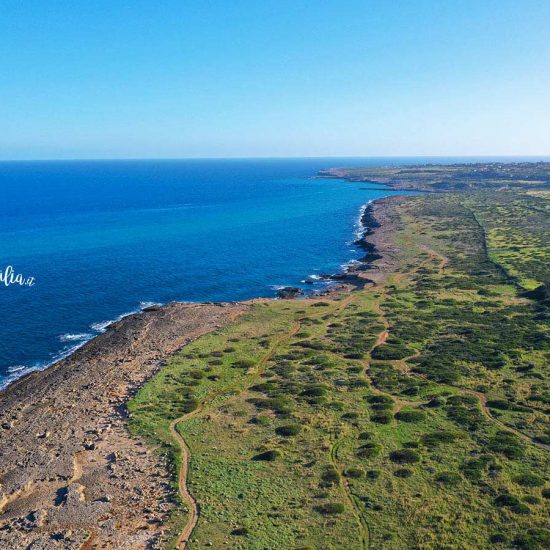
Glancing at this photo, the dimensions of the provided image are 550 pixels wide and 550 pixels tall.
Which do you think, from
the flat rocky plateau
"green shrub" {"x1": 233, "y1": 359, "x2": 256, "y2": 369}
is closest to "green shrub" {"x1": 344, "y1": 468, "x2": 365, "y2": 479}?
the flat rocky plateau

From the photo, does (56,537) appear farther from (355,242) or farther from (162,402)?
(355,242)

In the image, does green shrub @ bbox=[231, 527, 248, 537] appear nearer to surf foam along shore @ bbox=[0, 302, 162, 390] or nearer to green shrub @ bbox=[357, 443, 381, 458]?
green shrub @ bbox=[357, 443, 381, 458]

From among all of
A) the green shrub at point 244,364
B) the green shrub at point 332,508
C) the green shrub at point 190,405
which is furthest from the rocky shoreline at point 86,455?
the green shrub at point 332,508

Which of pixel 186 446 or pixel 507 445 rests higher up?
pixel 507 445

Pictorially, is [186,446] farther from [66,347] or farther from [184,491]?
[66,347]

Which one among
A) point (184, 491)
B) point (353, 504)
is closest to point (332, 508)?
point (353, 504)

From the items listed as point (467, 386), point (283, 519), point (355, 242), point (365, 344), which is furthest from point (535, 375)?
point (355, 242)

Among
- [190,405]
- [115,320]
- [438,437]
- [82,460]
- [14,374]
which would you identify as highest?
[438,437]
